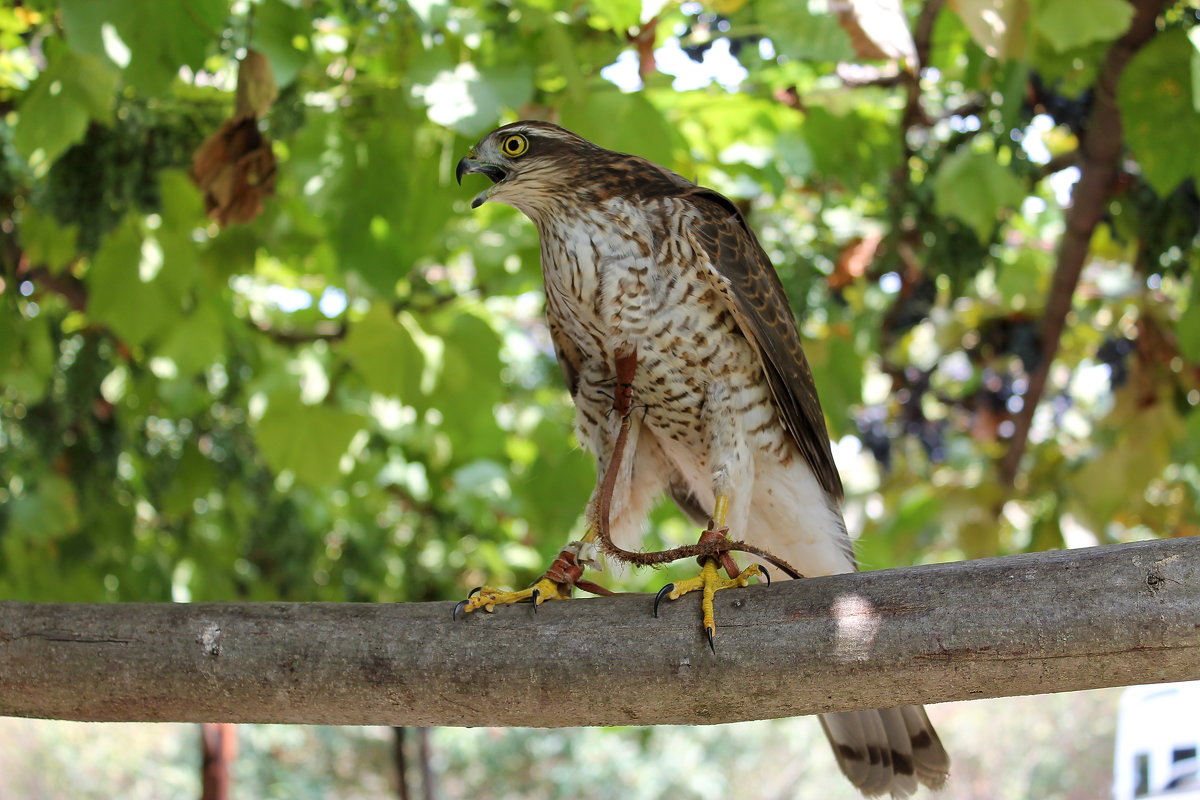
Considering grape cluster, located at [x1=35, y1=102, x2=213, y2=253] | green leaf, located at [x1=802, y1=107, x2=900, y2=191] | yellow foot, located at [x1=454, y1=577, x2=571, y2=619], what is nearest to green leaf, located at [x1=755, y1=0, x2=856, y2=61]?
green leaf, located at [x1=802, y1=107, x2=900, y2=191]

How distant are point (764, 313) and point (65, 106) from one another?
5.90 ft

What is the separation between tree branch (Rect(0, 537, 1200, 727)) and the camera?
6.15 feet

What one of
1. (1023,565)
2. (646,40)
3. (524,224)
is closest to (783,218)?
(524,224)

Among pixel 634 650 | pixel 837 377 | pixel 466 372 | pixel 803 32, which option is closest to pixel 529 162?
pixel 803 32

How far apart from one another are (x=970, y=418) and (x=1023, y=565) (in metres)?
4.09

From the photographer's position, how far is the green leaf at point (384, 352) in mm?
3645

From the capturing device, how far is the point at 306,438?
12.9 ft

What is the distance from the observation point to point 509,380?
19.1 ft

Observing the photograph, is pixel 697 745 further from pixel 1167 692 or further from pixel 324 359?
pixel 324 359

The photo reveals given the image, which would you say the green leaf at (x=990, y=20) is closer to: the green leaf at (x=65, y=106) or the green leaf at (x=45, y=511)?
the green leaf at (x=65, y=106)

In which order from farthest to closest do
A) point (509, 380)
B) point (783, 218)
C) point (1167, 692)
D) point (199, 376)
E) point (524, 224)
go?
point (1167, 692)
point (509, 380)
point (199, 376)
point (783, 218)
point (524, 224)

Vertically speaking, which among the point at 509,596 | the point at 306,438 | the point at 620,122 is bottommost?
the point at 306,438

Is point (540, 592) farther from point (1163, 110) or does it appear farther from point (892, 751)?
point (1163, 110)

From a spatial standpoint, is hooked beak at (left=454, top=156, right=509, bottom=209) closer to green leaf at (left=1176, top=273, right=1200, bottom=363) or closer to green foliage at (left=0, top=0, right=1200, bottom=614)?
green foliage at (left=0, top=0, right=1200, bottom=614)
